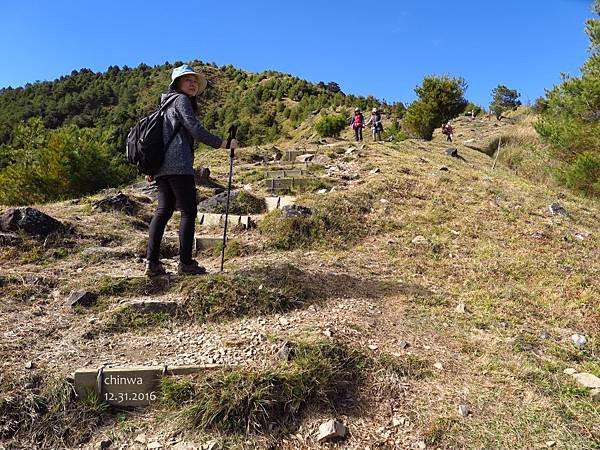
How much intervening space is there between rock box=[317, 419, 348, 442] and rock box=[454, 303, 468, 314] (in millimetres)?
1967

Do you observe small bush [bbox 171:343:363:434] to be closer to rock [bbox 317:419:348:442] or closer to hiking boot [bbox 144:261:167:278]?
rock [bbox 317:419:348:442]

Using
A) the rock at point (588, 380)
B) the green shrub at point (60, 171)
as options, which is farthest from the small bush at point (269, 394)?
the green shrub at point (60, 171)

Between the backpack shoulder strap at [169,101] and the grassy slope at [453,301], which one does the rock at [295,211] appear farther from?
the backpack shoulder strap at [169,101]

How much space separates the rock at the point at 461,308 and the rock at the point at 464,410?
1440mm

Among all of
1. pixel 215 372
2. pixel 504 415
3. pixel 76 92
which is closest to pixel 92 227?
pixel 215 372

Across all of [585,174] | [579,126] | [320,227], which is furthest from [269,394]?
[579,126]

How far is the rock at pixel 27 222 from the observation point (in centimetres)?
505

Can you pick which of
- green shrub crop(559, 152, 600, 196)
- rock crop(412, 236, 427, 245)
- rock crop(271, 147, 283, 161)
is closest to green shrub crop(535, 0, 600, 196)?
green shrub crop(559, 152, 600, 196)

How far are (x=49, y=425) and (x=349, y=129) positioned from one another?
28050 mm

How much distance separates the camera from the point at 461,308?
4129 millimetres

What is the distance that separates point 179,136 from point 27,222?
8.00ft

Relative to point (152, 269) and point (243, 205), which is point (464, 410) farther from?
point (243, 205)

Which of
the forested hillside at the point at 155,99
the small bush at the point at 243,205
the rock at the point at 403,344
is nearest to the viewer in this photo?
the rock at the point at 403,344

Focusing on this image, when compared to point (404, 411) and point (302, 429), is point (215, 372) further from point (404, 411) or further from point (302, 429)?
point (404, 411)
